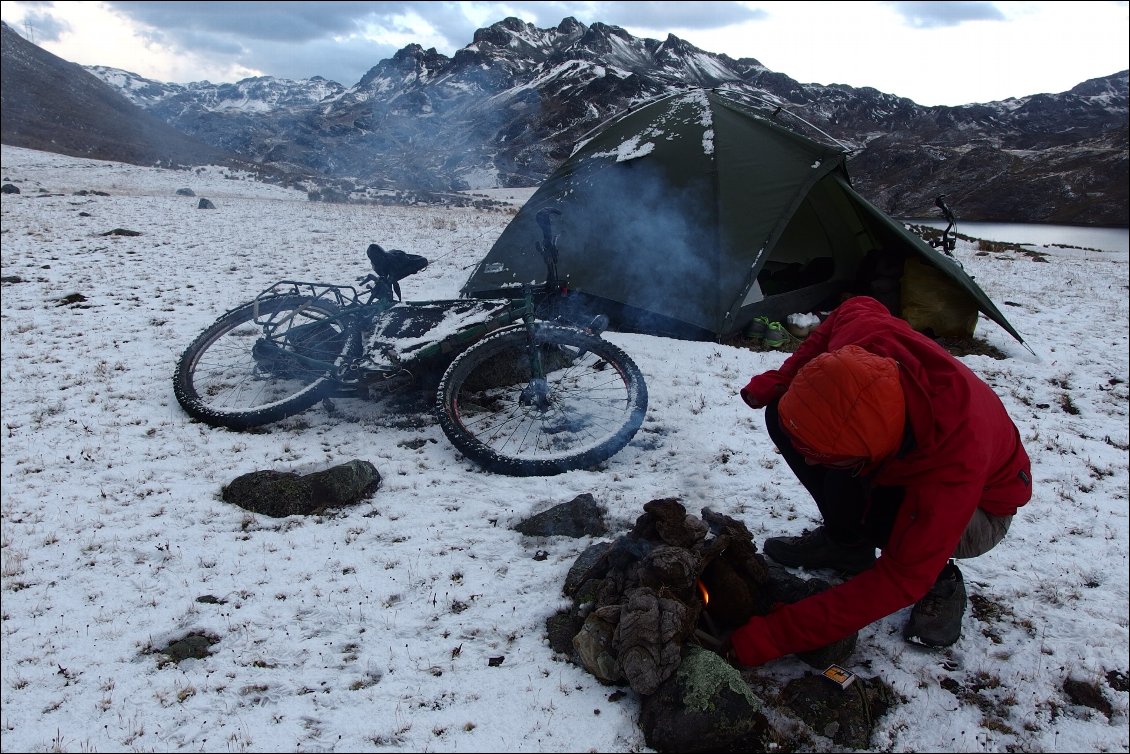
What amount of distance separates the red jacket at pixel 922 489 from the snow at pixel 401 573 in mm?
373

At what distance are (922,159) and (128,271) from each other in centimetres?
9073

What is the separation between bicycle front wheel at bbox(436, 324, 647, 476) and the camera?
4715 mm

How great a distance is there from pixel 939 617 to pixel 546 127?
111 m

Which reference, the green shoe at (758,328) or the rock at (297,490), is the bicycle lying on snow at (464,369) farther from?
the green shoe at (758,328)

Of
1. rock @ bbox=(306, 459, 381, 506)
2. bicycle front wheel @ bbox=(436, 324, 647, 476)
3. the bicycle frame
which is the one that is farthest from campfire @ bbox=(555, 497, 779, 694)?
the bicycle frame

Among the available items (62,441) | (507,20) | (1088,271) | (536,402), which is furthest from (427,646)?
(507,20)

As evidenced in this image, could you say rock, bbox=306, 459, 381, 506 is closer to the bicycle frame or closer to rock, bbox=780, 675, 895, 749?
the bicycle frame

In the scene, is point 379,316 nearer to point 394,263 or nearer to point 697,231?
point 394,263

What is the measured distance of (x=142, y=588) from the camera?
3496 mm

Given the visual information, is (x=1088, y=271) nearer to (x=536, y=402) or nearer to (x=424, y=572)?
(x=536, y=402)

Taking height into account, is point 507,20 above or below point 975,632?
above

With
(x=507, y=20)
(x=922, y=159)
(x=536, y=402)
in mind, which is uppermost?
(x=507, y=20)

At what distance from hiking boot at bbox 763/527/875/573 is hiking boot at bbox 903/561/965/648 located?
0.44 metres

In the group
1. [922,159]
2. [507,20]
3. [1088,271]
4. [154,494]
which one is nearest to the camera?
[154,494]
